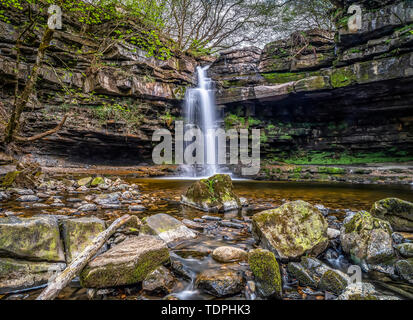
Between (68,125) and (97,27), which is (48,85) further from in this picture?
(97,27)

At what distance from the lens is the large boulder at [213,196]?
169 inches

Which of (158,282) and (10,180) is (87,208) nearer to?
(158,282)

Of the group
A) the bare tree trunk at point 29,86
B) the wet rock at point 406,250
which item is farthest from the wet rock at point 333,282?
the bare tree trunk at point 29,86

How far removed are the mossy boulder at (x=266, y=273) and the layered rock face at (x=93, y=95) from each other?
32.9ft

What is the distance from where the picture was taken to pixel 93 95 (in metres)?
11.7

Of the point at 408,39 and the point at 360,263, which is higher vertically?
the point at 408,39

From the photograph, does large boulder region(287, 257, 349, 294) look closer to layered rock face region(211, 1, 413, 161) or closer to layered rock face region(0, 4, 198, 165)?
layered rock face region(0, 4, 198, 165)

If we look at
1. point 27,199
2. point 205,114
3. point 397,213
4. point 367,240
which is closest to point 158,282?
point 367,240

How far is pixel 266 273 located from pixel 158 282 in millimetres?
884

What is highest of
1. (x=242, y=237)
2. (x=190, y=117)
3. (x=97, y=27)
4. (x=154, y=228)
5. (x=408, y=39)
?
(x=97, y=27)
